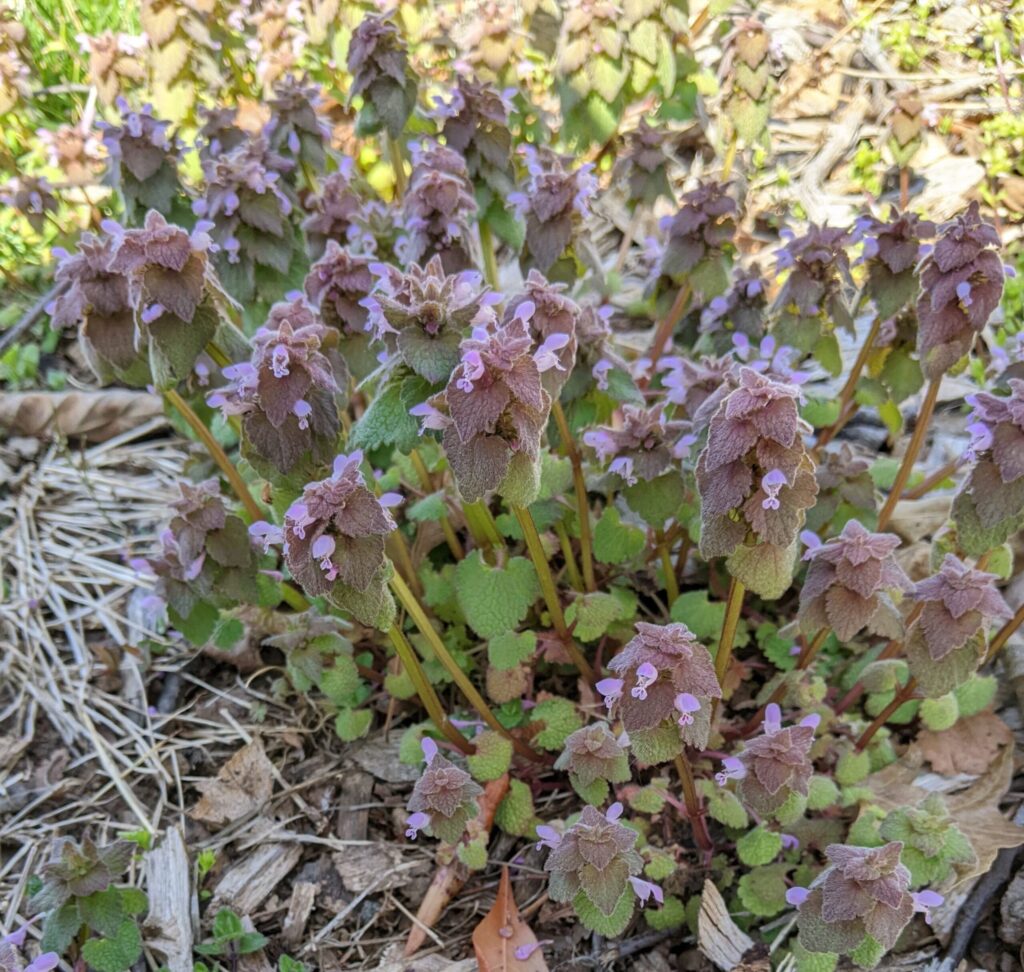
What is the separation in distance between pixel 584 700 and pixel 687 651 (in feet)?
3.30

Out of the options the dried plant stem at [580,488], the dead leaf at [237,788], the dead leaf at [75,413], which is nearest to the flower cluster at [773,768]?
the dried plant stem at [580,488]

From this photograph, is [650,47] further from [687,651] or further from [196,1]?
[687,651]

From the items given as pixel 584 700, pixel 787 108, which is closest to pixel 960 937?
pixel 584 700

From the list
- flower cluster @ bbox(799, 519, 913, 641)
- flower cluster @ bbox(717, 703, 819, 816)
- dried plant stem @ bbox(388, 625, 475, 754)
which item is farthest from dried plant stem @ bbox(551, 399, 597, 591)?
flower cluster @ bbox(717, 703, 819, 816)

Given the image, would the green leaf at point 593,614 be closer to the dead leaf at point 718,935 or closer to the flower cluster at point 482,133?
the dead leaf at point 718,935

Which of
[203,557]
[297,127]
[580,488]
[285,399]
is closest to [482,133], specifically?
[297,127]

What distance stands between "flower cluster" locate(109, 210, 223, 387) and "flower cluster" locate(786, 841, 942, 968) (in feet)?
5.98

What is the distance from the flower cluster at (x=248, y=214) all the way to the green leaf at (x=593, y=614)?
135 centimetres

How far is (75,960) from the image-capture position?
2445mm

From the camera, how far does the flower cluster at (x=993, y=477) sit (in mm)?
2039

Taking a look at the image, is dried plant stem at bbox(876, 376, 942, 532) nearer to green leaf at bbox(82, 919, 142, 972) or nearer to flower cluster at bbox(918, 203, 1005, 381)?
flower cluster at bbox(918, 203, 1005, 381)

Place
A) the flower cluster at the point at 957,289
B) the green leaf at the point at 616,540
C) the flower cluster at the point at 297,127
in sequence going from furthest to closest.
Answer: the flower cluster at the point at 297,127
the green leaf at the point at 616,540
the flower cluster at the point at 957,289

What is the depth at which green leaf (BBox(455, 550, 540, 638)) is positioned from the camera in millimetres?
2496

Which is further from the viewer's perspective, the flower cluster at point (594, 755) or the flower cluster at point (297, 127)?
the flower cluster at point (297, 127)
